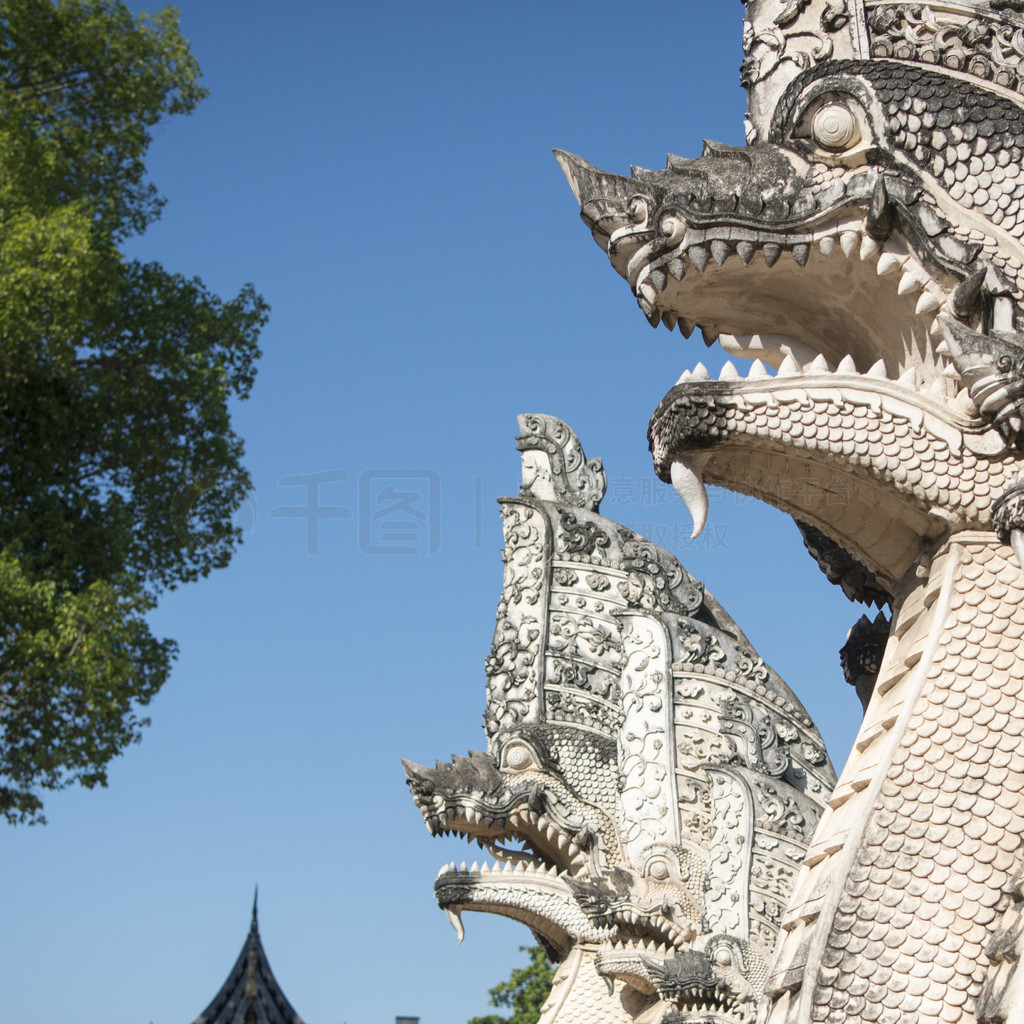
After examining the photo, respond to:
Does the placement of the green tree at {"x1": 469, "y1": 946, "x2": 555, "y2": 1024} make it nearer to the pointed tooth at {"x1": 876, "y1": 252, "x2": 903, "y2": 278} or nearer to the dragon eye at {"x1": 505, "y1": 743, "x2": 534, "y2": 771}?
the dragon eye at {"x1": 505, "y1": 743, "x2": 534, "y2": 771}

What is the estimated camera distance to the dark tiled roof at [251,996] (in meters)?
13.8

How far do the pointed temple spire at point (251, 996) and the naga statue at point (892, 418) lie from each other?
1152cm

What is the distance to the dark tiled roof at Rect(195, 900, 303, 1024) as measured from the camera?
45.4ft

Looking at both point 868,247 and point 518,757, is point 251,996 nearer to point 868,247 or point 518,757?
point 518,757

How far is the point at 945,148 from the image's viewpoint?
3.99 metres

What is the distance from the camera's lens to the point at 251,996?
13.9 meters

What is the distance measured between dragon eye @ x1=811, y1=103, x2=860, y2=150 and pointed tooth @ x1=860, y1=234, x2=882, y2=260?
1.03ft

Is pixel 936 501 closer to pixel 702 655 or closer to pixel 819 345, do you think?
pixel 819 345

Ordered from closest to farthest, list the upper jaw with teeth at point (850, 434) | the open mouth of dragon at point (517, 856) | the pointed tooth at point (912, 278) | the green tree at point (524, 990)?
the upper jaw with teeth at point (850, 434) < the pointed tooth at point (912, 278) < the open mouth of dragon at point (517, 856) < the green tree at point (524, 990)

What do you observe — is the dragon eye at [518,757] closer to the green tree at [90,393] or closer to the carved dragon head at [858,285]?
the green tree at [90,393]

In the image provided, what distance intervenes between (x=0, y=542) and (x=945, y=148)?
29.7ft

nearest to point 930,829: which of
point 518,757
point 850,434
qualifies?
point 850,434

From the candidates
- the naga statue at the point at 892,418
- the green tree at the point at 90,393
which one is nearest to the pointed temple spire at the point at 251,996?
the green tree at the point at 90,393

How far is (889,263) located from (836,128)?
447 millimetres
